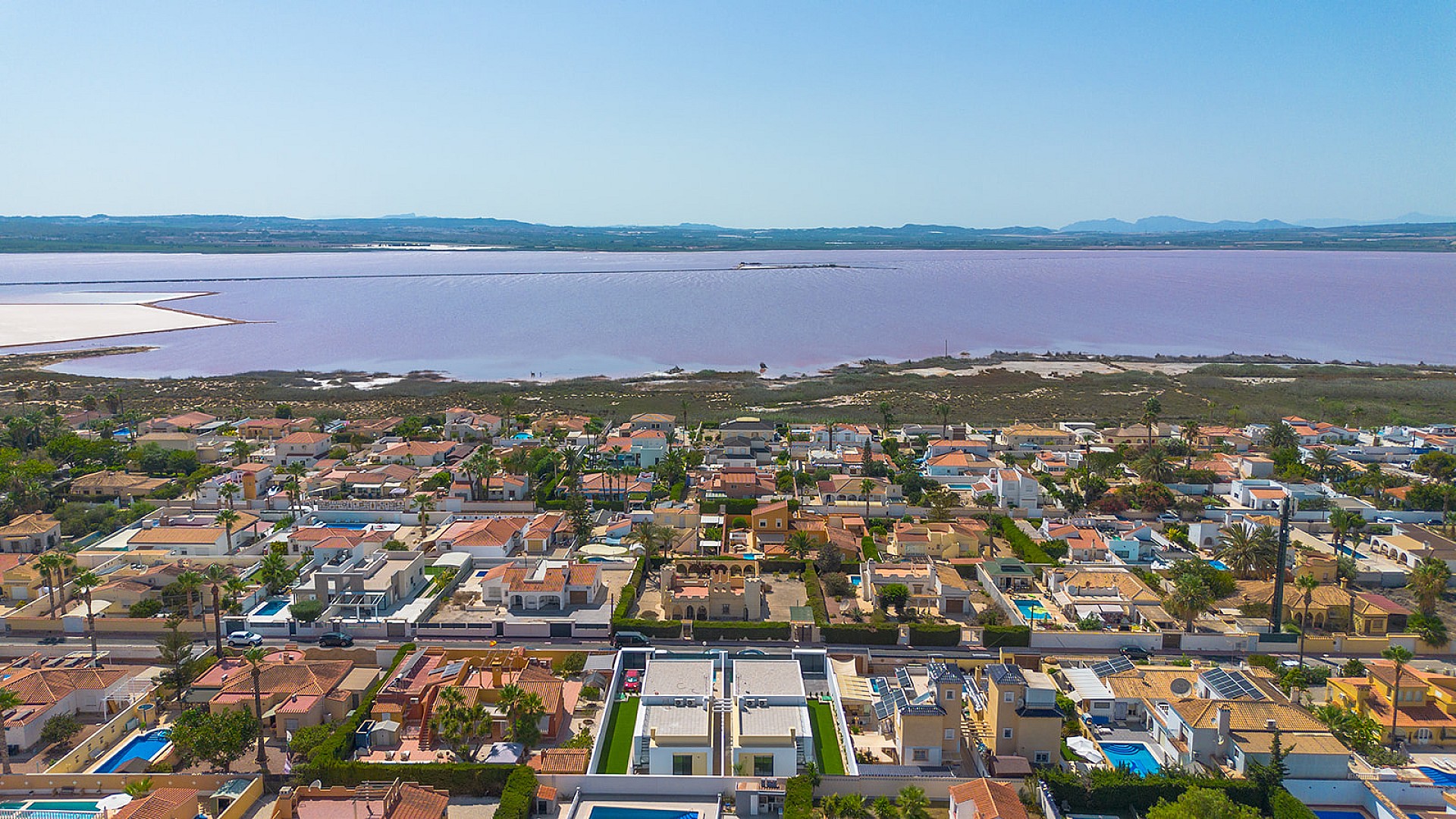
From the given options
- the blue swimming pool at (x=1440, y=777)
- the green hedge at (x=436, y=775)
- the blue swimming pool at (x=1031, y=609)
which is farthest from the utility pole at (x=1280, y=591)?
the green hedge at (x=436, y=775)

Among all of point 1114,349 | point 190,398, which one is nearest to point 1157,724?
point 190,398

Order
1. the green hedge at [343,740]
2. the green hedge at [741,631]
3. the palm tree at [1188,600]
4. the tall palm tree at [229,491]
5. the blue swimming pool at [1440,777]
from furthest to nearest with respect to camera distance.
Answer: the tall palm tree at [229,491]
the green hedge at [741,631]
the palm tree at [1188,600]
the green hedge at [343,740]
the blue swimming pool at [1440,777]

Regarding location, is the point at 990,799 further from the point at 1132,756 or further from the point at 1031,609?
the point at 1031,609

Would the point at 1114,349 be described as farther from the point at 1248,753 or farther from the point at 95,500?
the point at 95,500

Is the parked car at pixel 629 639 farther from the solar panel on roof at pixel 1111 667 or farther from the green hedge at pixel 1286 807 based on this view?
the green hedge at pixel 1286 807

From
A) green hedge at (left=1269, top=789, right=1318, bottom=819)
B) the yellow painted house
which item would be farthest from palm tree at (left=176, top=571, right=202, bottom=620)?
the yellow painted house
